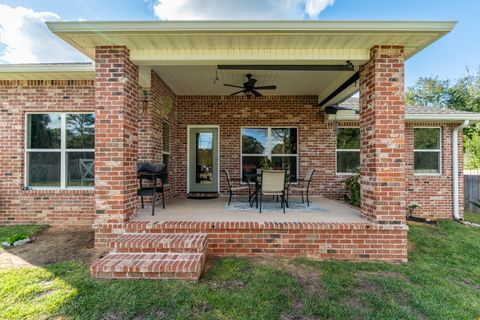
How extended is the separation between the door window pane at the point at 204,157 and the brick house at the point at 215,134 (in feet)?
0.19

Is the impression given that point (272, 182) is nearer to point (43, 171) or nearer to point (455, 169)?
point (43, 171)

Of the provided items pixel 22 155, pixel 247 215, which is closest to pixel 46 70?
pixel 22 155

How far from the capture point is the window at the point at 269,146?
23.9ft

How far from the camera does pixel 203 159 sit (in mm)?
7281

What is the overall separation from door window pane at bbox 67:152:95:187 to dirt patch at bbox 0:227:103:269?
114 cm

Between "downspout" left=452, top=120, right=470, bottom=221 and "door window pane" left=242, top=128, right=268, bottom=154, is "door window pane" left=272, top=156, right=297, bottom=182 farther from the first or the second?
"downspout" left=452, top=120, right=470, bottom=221

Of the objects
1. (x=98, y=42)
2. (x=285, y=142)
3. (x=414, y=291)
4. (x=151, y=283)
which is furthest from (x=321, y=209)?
(x=98, y=42)

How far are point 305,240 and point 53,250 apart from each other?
3871 millimetres

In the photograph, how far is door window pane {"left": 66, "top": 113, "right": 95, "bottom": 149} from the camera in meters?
5.59

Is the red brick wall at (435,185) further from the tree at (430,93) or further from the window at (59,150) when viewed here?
the tree at (430,93)

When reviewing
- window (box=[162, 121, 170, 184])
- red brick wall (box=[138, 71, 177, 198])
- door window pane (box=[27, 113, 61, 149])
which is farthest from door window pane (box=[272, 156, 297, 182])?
door window pane (box=[27, 113, 61, 149])

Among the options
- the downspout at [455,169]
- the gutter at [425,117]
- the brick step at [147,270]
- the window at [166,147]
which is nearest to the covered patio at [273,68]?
the brick step at [147,270]

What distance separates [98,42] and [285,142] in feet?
16.7

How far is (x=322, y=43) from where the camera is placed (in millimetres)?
3684
